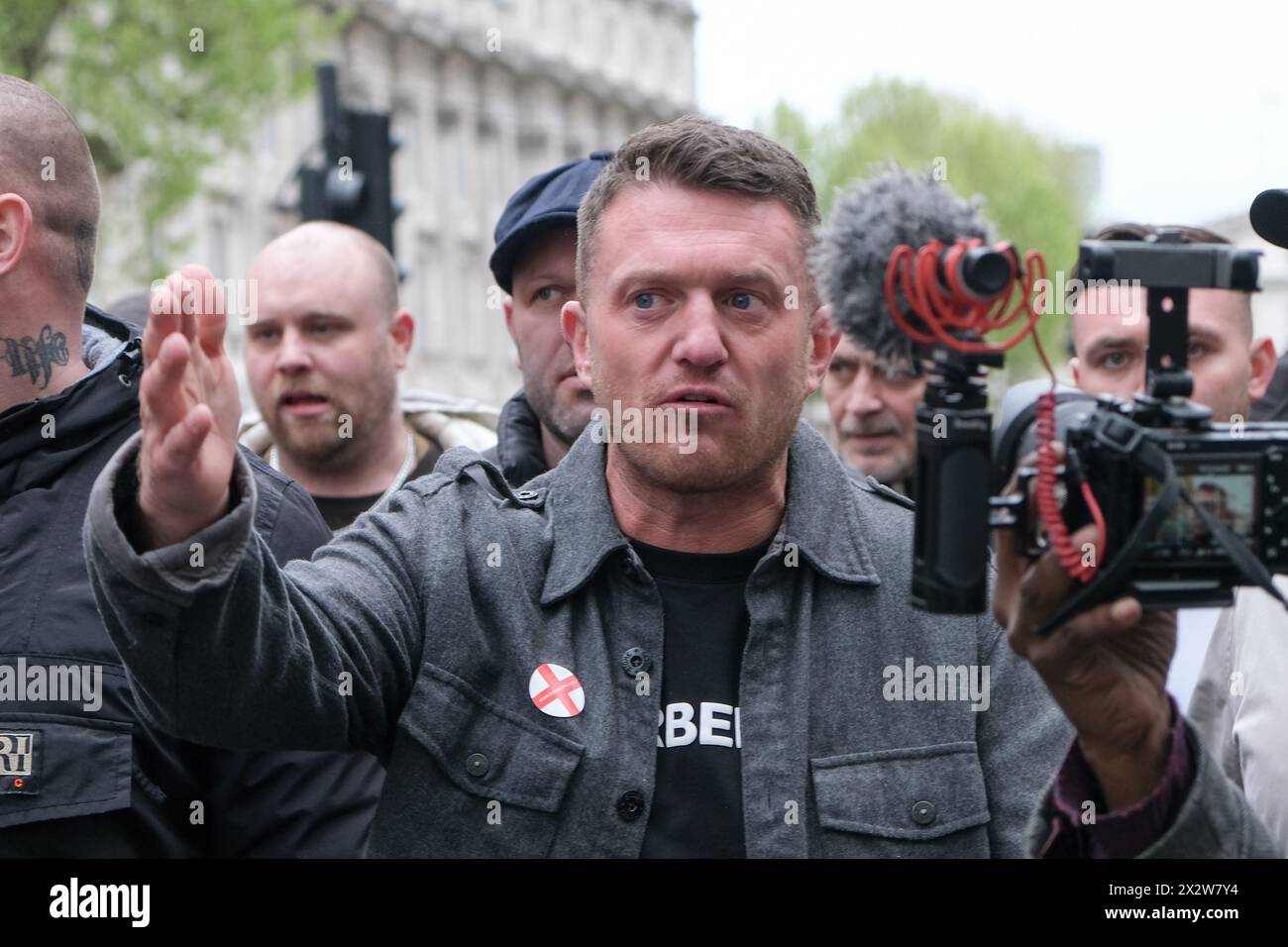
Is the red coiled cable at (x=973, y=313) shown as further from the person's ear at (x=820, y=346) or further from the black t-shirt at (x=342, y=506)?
the black t-shirt at (x=342, y=506)

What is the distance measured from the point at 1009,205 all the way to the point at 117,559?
181 ft

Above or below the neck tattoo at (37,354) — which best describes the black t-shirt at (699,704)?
below

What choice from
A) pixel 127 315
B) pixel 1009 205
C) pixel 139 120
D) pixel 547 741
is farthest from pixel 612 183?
pixel 1009 205

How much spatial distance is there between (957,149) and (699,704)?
192 ft

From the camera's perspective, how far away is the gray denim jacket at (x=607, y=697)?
3.61m

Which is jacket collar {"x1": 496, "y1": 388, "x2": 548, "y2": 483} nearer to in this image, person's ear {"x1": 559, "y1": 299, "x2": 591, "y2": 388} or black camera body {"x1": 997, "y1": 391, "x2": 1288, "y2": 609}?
person's ear {"x1": 559, "y1": 299, "x2": 591, "y2": 388}

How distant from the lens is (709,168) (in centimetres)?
390

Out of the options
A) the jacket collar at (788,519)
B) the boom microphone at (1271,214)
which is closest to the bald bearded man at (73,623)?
the jacket collar at (788,519)

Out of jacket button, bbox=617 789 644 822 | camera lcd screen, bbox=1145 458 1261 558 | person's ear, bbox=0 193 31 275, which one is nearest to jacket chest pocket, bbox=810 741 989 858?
jacket button, bbox=617 789 644 822

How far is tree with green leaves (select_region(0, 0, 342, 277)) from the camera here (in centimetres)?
2323

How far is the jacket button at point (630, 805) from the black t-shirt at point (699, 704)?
25mm

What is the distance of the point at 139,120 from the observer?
920 inches

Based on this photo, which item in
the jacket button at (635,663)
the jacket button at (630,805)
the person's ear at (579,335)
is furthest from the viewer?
the person's ear at (579,335)

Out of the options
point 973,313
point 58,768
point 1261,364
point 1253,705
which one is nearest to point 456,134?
point 1261,364
